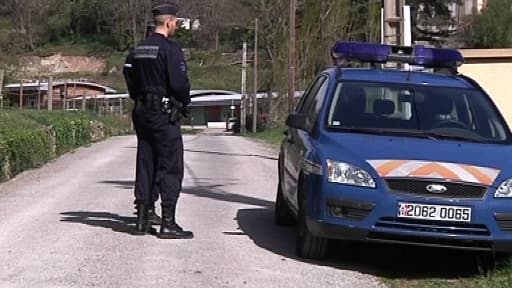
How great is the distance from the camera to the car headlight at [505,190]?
307 inches

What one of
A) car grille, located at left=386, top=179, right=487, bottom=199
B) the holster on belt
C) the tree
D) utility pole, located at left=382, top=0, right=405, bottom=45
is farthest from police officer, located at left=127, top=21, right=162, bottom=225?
the tree

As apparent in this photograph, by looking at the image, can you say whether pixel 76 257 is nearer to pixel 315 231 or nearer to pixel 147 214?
pixel 147 214

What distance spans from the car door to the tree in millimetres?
38893

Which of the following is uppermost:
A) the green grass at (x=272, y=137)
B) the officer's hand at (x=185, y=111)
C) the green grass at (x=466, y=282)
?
the officer's hand at (x=185, y=111)

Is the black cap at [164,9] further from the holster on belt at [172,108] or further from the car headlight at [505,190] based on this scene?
the car headlight at [505,190]

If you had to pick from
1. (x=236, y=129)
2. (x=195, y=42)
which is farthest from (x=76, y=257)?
(x=195, y=42)

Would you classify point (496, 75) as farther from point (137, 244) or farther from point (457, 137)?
point (137, 244)

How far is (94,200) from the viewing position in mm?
12305

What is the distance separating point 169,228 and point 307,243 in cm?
146

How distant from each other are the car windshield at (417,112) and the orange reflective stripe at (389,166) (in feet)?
2.59

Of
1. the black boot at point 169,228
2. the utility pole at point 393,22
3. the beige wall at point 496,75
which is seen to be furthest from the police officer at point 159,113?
the beige wall at point 496,75

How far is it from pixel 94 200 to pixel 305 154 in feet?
14.5

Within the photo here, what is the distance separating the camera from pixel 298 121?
30.3 feet

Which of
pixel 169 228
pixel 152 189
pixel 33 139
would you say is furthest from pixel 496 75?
pixel 169 228
